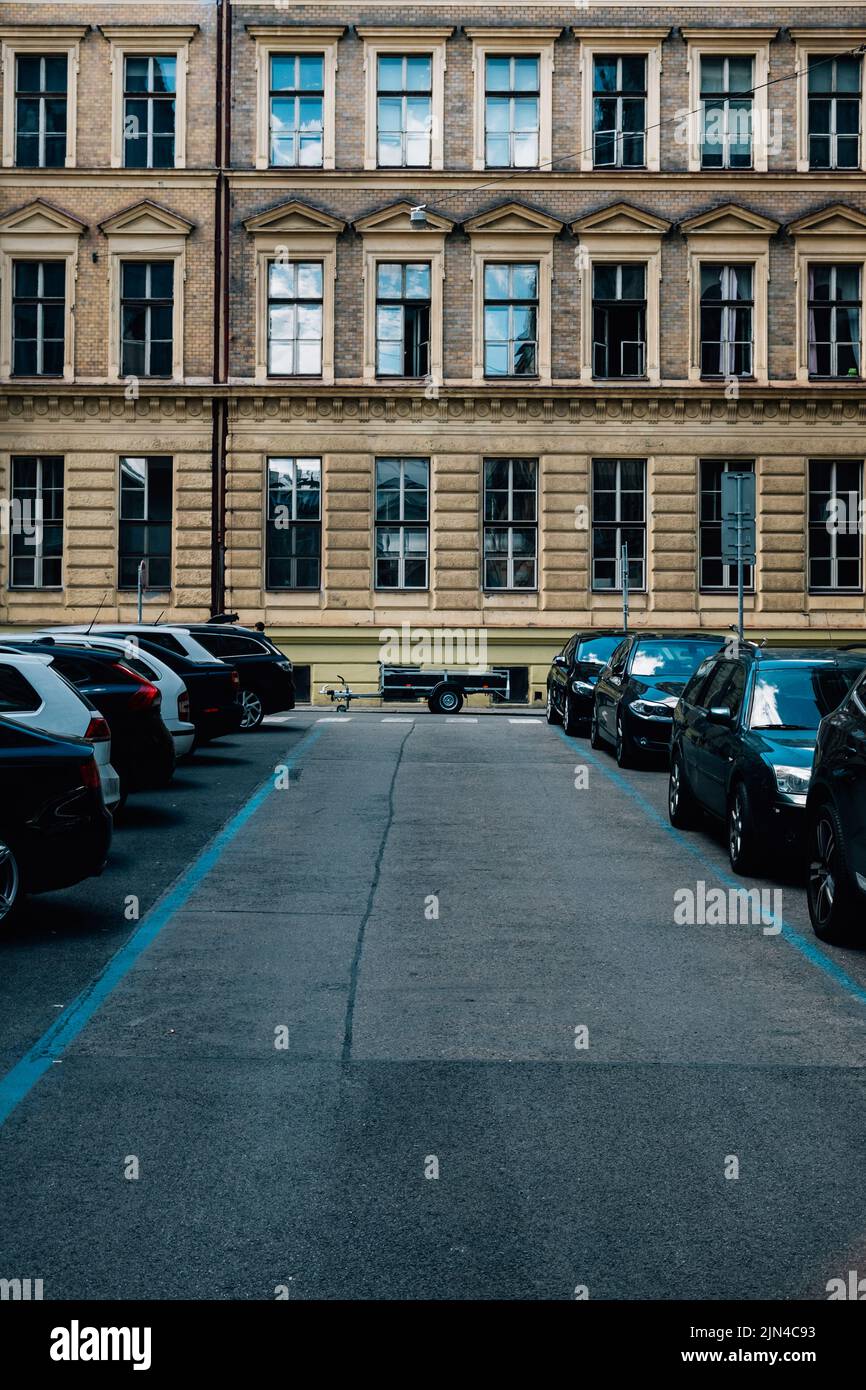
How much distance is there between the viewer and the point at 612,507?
36.7 m

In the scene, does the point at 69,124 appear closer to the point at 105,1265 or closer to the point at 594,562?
the point at 594,562

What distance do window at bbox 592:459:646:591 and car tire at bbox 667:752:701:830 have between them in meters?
21.7

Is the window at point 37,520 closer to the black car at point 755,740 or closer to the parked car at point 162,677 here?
the parked car at point 162,677

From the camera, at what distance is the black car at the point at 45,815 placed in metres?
9.38

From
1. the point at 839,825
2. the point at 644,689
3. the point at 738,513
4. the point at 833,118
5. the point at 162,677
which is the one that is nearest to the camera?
the point at 839,825

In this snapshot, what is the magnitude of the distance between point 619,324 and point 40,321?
42.5 feet

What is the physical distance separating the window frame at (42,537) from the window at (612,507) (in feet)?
39.0

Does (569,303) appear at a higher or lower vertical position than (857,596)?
higher

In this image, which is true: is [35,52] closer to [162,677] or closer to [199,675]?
[199,675]

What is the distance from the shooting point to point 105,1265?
4582mm

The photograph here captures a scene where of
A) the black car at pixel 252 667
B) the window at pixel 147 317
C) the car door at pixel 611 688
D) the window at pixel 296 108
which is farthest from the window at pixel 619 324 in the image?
the car door at pixel 611 688

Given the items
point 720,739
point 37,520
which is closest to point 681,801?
point 720,739

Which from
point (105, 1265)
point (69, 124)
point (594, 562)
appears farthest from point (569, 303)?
point (105, 1265)
